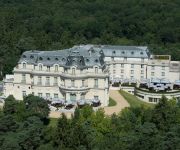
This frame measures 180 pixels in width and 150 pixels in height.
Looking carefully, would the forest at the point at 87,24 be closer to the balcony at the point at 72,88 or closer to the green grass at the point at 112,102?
the balcony at the point at 72,88

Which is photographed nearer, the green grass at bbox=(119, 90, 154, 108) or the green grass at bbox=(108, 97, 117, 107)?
the green grass at bbox=(108, 97, 117, 107)

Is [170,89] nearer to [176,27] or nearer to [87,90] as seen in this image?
[87,90]

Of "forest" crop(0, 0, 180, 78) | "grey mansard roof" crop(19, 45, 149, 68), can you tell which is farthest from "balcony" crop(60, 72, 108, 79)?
"forest" crop(0, 0, 180, 78)

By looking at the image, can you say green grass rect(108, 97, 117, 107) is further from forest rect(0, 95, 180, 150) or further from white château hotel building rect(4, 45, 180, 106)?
forest rect(0, 95, 180, 150)

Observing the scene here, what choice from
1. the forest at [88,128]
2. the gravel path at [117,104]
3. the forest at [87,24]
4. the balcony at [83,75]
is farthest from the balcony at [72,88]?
the forest at [87,24]

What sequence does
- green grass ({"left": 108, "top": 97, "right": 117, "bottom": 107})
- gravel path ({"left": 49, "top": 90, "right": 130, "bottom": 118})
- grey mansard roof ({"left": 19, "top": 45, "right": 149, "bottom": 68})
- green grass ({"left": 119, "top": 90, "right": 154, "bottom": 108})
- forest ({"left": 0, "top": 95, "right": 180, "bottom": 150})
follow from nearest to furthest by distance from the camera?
forest ({"left": 0, "top": 95, "right": 180, "bottom": 150})
gravel path ({"left": 49, "top": 90, "right": 130, "bottom": 118})
grey mansard roof ({"left": 19, "top": 45, "right": 149, "bottom": 68})
green grass ({"left": 108, "top": 97, "right": 117, "bottom": 107})
green grass ({"left": 119, "top": 90, "right": 154, "bottom": 108})

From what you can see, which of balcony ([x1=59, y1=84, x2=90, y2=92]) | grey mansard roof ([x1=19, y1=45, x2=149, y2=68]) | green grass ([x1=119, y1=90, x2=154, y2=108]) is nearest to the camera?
balcony ([x1=59, y1=84, x2=90, y2=92])
